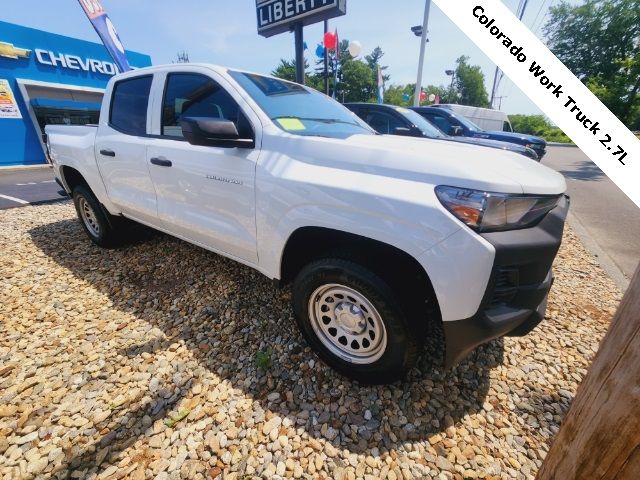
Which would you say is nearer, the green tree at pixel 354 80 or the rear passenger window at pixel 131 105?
the rear passenger window at pixel 131 105

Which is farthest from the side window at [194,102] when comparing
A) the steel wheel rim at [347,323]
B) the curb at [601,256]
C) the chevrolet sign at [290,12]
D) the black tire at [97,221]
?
the chevrolet sign at [290,12]

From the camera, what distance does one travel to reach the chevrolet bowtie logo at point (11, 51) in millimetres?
11930

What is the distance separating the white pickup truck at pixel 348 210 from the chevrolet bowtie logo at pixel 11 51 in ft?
48.4

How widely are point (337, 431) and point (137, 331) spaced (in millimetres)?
1732

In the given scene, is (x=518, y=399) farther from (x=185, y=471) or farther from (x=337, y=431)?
(x=185, y=471)

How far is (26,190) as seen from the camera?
325 inches

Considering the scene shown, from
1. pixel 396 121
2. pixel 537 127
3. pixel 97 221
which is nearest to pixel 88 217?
pixel 97 221

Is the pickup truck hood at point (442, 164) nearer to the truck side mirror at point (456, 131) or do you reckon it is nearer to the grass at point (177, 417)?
the grass at point (177, 417)

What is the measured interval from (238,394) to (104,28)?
1273 cm

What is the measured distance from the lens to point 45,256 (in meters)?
3.79

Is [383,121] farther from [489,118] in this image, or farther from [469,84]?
[469,84]

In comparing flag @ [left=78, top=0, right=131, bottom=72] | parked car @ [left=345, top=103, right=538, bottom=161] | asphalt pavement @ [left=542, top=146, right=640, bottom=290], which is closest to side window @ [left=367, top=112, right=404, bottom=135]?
parked car @ [left=345, top=103, right=538, bottom=161]

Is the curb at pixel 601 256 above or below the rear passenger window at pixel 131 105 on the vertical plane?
below

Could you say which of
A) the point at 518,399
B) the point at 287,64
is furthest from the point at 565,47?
the point at 518,399
